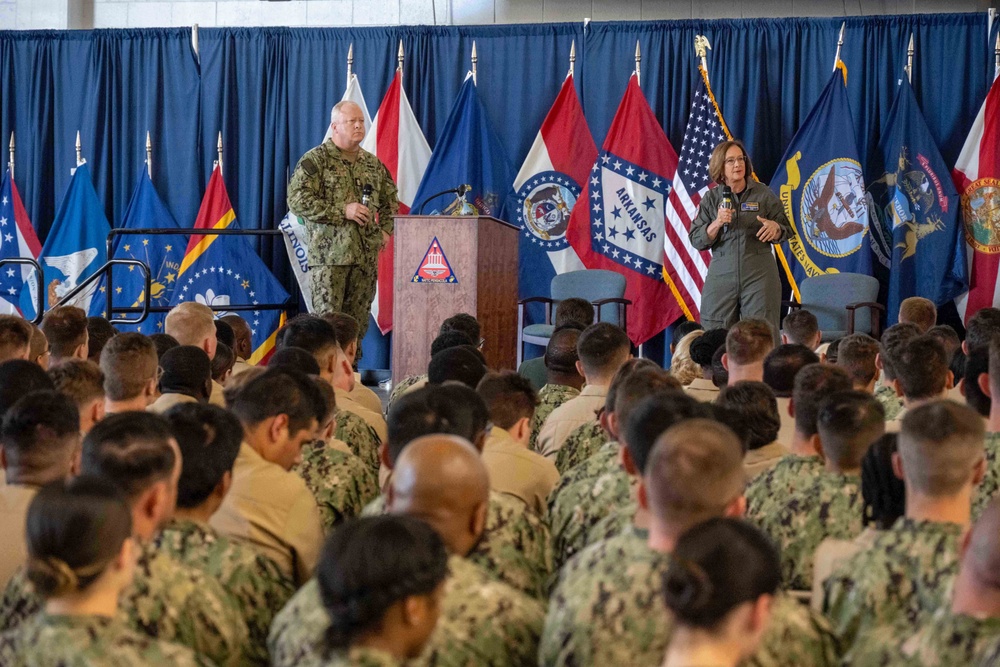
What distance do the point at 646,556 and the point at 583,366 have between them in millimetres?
2165

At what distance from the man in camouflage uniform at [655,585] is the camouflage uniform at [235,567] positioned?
600 mm

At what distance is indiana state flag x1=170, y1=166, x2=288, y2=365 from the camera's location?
28.0 ft

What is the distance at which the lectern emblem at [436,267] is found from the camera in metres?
5.88

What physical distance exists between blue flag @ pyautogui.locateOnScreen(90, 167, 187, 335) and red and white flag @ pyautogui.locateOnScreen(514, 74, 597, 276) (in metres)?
2.55

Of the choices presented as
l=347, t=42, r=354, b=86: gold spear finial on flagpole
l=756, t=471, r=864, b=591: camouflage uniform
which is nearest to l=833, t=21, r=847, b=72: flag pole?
l=347, t=42, r=354, b=86: gold spear finial on flagpole

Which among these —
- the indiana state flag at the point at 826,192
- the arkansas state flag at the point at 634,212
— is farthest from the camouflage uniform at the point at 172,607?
the indiana state flag at the point at 826,192

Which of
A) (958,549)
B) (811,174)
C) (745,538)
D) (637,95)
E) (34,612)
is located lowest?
(34,612)

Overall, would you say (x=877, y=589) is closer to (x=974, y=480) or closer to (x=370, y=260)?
(x=974, y=480)

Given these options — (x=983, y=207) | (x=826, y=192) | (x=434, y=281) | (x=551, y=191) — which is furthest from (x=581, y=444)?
(x=983, y=207)

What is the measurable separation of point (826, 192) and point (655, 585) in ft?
21.8

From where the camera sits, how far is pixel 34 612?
188 centimetres

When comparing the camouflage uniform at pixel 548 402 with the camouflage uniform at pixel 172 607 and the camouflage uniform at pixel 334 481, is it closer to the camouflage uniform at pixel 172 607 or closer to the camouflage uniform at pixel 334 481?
the camouflage uniform at pixel 334 481

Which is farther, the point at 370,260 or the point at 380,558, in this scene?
the point at 370,260

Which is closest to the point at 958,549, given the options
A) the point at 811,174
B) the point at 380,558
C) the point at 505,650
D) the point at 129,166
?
the point at 505,650
